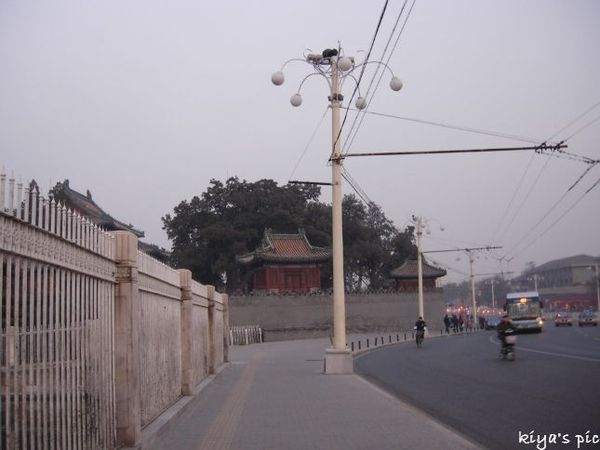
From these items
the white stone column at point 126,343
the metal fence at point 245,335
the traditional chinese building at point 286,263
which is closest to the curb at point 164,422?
the white stone column at point 126,343

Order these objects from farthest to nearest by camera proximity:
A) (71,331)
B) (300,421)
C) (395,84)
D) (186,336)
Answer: (395,84) → (186,336) → (300,421) → (71,331)

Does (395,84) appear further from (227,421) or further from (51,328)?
(51,328)

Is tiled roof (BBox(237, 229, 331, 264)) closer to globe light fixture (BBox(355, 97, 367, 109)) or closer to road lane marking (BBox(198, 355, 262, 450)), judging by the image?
globe light fixture (BBox(355, 97, 367, 109))

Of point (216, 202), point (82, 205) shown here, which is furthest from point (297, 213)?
point (82, 205)

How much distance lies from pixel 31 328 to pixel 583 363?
18.4 meters

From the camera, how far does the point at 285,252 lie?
58.2 metres

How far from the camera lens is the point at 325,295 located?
58.5 m

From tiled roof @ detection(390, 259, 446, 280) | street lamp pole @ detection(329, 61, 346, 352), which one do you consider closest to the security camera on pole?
street lamp pole @ detection(329, 61, 346, 352)

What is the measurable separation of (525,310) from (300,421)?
139 feet

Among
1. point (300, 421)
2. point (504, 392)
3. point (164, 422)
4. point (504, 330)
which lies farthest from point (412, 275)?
point (164, 422)

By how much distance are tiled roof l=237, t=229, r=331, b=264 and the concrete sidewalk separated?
129 ft

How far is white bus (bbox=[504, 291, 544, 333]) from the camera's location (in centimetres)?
4928

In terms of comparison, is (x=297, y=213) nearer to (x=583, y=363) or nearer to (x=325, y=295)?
(x=325, y=295)

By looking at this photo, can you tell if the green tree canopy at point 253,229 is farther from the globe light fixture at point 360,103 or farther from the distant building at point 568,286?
the distant building at point 568,286
